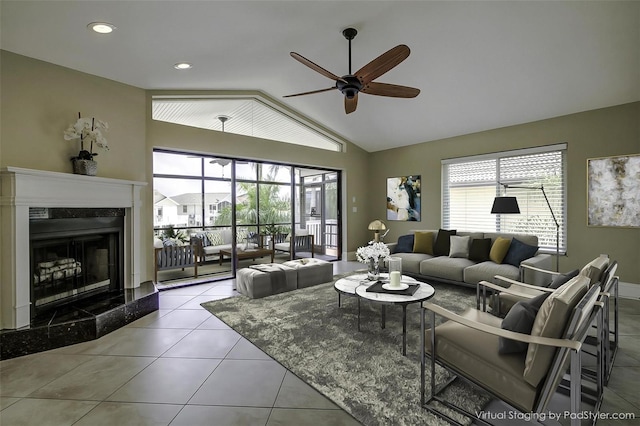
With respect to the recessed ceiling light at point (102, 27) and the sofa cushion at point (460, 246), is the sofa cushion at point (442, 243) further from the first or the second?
the recessed ceiling light at point (102, 27)

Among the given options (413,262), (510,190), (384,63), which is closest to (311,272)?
(413,262)

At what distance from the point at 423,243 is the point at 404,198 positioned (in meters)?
1.81

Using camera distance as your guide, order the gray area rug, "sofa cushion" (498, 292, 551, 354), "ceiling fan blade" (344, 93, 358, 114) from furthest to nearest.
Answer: "ceiling fan blade" (344, 93, 358, 114) < the gray area rug < "sofa cushion" (498, 292, 551, 354)

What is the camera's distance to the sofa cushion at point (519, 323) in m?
1.79

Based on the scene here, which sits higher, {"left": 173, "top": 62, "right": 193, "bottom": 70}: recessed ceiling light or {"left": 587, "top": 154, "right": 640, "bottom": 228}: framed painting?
{"left": 173, "top": 62, "right": 193, "bottom": 70}: recessed ceiling light

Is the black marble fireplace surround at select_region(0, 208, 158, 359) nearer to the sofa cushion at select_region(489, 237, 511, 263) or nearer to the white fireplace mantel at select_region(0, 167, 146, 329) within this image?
the white fireplace mantel at select_region(0, 167, 146, 329)

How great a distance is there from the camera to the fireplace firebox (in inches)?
125

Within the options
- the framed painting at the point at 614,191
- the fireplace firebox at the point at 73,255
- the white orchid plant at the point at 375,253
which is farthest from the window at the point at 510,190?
the fireplace firebox at the point at 73,255

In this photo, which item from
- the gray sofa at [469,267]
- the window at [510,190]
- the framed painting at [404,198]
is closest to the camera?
the gray sofa at [469,267]

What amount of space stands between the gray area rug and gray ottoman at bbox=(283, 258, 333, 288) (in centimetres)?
26

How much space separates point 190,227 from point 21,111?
271cm

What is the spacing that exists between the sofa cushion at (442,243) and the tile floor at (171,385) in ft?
8.02

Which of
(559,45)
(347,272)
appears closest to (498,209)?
(559,45)

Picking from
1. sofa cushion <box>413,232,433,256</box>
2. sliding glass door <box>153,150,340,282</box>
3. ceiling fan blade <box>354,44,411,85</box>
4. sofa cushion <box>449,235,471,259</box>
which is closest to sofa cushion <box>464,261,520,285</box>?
sofa cushion <box>449,235,471,259</box>
